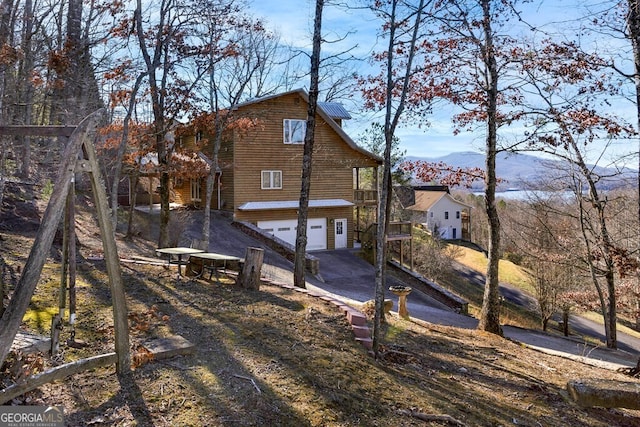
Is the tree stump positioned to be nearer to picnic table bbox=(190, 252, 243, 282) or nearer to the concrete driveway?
picnic table bbox=(190, 252, 243, 282)

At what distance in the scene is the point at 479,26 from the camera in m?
9.66

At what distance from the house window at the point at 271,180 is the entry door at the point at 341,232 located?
3844 mm

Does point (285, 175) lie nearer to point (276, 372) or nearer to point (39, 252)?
point (276, 372)

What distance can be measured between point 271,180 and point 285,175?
0.80m

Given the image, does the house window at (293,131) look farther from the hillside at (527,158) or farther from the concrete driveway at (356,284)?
the hillside at (527,158)

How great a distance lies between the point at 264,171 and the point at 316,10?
13.5 m

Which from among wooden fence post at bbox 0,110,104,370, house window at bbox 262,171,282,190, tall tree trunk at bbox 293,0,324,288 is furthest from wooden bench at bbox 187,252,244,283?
house window at bbox 262,171,282,190

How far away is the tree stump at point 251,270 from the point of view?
776 cm

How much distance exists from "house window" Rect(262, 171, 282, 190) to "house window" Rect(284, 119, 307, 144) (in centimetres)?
176

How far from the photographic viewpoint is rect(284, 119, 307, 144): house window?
2269cm

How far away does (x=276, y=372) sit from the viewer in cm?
453

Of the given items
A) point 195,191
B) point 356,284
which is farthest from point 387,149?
point 195,191

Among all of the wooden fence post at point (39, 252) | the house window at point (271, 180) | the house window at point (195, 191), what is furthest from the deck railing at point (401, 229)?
the wooden fence post at point (39, 252)

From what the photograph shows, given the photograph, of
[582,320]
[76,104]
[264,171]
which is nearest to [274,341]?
[76,104]
